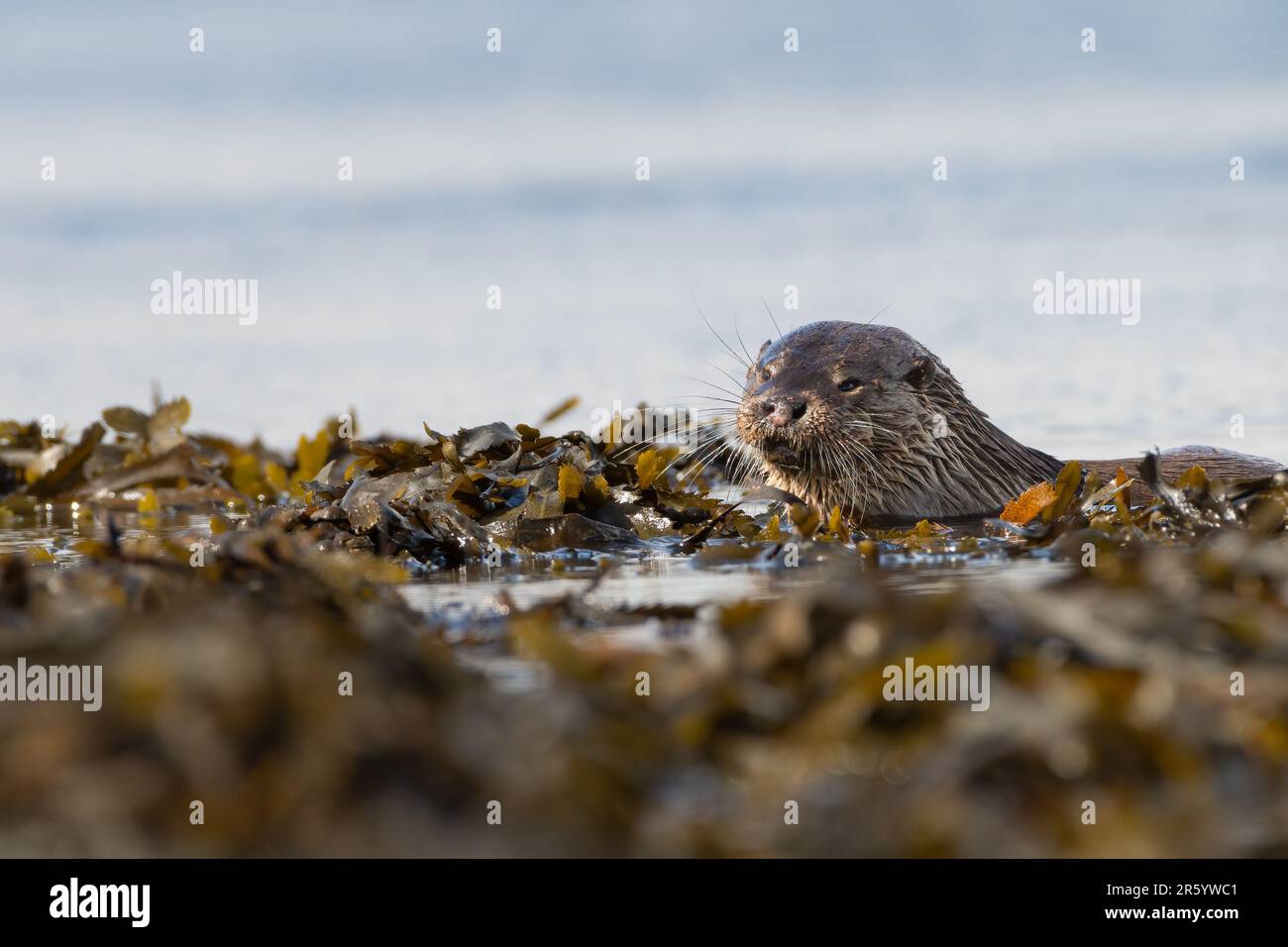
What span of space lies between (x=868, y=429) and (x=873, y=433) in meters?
0.04

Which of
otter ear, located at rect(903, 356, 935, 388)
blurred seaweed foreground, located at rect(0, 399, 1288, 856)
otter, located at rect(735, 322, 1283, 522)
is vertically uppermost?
otter ear, located at rect(903, 356, 935, 388)

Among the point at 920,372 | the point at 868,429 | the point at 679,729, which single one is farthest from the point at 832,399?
the point at 679,729

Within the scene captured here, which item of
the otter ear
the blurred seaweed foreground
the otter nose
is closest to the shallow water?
the blurred seaweed foreground

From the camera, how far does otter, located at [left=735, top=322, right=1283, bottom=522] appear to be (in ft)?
21.0

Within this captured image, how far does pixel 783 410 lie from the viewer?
247 inches

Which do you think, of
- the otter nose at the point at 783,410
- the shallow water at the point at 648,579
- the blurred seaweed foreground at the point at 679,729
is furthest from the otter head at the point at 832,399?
the blurred seaweed foreground at the point at 679,729

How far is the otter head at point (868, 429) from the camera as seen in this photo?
20.9ft

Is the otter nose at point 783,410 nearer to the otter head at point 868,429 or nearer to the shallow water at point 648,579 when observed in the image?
the otter head at point 868,429

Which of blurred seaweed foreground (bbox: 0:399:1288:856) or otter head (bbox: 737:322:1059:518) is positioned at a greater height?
otter head (bbox: 737:322:1059:518)

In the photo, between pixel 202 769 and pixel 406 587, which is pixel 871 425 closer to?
pixel 406 587

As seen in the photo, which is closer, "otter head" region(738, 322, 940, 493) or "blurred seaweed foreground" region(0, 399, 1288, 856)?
"blurred seaweed foreground" region(0, 399, 1288, 856)

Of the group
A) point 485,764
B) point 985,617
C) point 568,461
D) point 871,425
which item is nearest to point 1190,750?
point 985,617

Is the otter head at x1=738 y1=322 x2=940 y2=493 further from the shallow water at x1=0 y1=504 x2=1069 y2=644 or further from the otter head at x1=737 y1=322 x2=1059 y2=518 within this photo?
the shallow water at x1=0 y1=504 x2=1069 y2=644

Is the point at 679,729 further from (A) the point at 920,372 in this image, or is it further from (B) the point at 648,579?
(A) the point at 920,372
